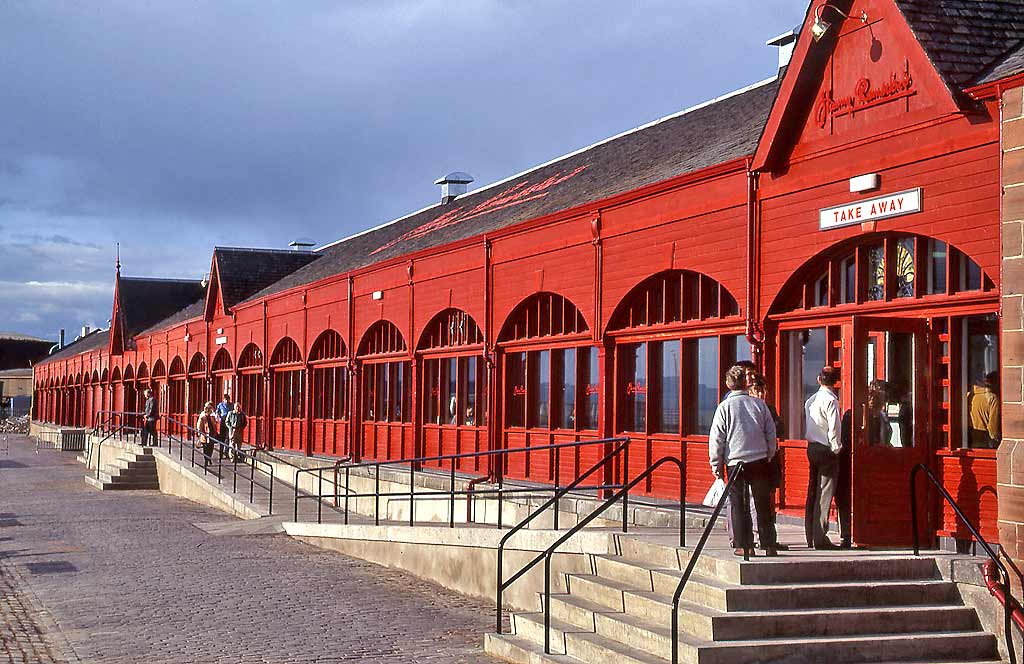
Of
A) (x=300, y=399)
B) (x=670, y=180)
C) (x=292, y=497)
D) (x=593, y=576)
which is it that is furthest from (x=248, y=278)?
(x=593, y=576)

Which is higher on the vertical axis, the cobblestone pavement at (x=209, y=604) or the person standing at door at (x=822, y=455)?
the person standing at door at (x=822, y=455)

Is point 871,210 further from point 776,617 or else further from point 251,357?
point 251,357

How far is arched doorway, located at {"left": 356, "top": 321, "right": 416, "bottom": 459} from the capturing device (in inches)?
998

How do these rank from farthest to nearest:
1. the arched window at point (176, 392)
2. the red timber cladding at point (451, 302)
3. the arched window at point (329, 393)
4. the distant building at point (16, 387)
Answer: the distant building at point (16, 387) → the arched window at point (176, 392) → the arched window at point (329, 393) → the red timber cladding at point (451, 302)

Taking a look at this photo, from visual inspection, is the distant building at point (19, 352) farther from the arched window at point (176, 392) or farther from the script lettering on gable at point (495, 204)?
the script lettering on gable at point (495, 204)

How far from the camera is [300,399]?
32281mm

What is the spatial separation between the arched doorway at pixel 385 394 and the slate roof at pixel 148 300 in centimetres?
3280

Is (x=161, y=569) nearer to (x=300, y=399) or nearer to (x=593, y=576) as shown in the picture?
(x=593, y=576)

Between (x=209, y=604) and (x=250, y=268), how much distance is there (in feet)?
91.6

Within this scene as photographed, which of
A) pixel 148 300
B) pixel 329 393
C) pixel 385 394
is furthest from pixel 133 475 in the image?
pixel 148 300

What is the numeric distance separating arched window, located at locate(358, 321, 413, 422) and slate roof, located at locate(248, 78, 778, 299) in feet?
5.99

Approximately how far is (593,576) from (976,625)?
333 cm

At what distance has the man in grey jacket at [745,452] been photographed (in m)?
10.6

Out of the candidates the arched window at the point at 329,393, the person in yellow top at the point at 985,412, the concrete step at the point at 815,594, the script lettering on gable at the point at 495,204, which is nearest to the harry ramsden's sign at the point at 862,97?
the person in yellow top at the point at 985,412
